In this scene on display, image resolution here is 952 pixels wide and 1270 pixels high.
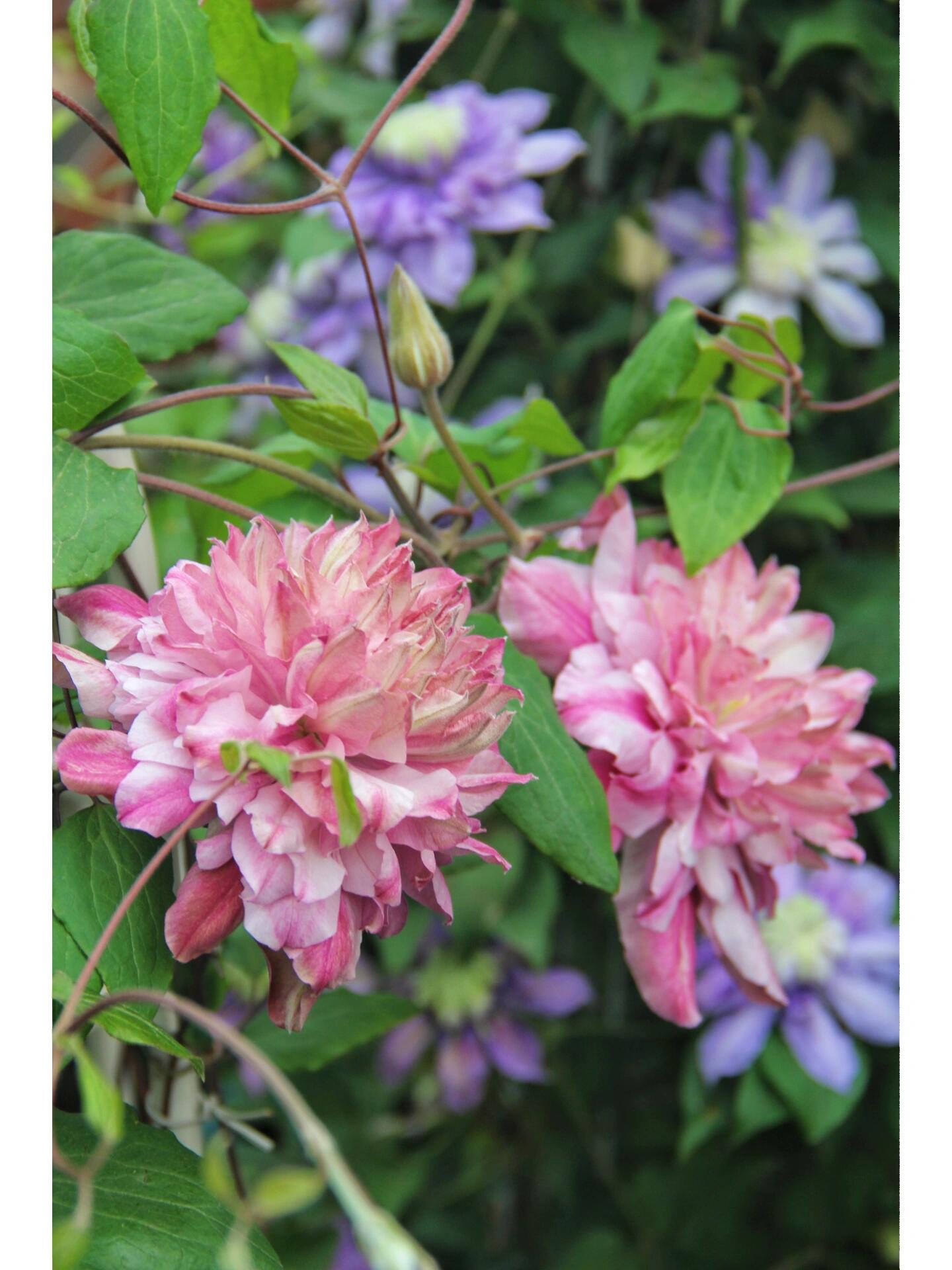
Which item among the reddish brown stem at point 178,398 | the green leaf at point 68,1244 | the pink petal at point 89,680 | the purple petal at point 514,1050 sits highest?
the reddish brown stem at point 178,398

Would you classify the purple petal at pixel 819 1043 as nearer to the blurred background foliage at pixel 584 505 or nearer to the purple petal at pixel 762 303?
the blurred background foliage at pixel 584 505

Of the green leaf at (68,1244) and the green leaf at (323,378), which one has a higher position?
the green leaf at (323,378)

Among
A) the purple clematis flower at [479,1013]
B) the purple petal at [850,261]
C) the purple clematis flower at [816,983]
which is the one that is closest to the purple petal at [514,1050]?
the purple clematis flower at [479,1013]

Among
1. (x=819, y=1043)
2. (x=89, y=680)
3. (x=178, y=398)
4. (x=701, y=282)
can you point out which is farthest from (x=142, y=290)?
(x=819, y=1043)

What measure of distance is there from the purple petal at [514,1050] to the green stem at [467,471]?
0.47 m

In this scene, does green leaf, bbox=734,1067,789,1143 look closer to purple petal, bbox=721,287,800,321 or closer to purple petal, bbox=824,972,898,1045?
purple petal, bbox=824,972,898,1045

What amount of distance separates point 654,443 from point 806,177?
1.20 ft

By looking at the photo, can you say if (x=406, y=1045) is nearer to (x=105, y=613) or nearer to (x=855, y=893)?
(x=855, y=893)

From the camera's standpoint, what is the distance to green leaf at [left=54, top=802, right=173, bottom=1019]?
0.29 m

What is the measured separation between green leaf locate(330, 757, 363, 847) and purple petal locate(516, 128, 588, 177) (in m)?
0.50

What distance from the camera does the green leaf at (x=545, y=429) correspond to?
446mm

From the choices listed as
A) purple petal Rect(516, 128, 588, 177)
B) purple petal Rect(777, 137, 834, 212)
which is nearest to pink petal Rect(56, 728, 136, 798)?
purple petal Rect(516, 128, 588, 177)

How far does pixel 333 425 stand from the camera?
375 mm
